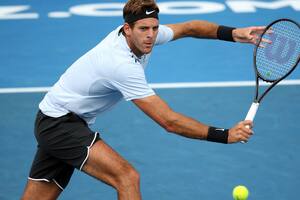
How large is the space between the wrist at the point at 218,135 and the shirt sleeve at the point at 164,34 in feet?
3.70

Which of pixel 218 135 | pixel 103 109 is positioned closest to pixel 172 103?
pixel 103 109

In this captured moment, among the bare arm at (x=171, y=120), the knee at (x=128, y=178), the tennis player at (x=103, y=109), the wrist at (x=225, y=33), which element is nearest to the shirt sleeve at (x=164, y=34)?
the tennis player at (x=103, y=109)

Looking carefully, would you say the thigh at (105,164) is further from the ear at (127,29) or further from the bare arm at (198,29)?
the bare arm at (198,29)

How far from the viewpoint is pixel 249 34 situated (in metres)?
6.30

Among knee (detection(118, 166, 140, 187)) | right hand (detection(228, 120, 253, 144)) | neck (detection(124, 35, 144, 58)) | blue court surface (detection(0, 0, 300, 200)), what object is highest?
neck (detection(124, 35, 144, 58))

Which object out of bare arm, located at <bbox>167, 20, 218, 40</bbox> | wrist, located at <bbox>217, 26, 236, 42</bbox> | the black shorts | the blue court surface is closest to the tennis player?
the black shorts

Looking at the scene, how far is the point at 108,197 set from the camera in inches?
289

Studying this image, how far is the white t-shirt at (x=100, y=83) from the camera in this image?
5.58 metres

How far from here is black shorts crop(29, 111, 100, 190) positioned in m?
5.86

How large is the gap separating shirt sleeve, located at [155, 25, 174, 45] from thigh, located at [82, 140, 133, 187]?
1038mm

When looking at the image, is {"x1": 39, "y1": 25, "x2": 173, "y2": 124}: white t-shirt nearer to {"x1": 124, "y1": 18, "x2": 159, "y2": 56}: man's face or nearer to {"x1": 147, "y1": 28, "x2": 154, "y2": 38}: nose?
{"x1": 124, "y1": 18, "x2": 159, "y2": 56}: man's face

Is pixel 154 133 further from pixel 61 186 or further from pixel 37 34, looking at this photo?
pixel 37 34

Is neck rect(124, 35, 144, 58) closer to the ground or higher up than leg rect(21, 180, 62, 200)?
higher up

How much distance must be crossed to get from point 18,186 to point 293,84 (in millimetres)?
3768
